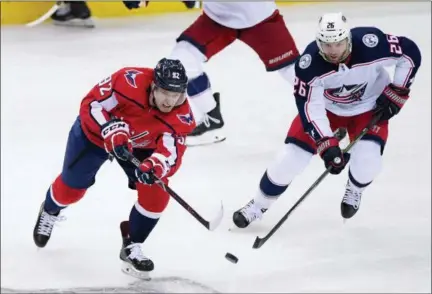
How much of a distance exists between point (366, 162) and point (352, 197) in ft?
0.36

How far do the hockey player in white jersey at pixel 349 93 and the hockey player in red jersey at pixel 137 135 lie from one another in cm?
33

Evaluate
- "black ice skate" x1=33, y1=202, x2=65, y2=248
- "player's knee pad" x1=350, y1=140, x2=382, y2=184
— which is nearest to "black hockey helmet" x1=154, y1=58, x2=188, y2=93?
"player's knee pad" x1=350, y1=140, x2=382, y2=184

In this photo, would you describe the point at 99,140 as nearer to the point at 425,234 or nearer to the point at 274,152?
the point at 274,152

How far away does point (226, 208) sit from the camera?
3.38 meters

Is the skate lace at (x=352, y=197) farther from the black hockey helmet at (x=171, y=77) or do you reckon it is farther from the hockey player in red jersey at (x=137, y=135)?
the black hockey helmet at (x=171, y=77)

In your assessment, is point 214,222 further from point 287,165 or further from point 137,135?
point 287,165

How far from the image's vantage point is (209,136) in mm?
4133

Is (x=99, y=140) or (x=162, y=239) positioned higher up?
(x=99, y=140)

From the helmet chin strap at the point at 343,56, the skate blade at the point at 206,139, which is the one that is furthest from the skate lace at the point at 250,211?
the skate blade at the point at 206,139

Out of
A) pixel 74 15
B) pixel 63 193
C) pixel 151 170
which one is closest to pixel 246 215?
pixel 63 193

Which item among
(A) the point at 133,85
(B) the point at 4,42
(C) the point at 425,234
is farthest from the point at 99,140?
(B) the point at 4,42

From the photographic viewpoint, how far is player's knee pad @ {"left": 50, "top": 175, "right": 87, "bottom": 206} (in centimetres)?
307

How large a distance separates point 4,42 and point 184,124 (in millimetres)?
2884

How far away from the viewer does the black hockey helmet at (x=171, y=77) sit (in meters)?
2.36
